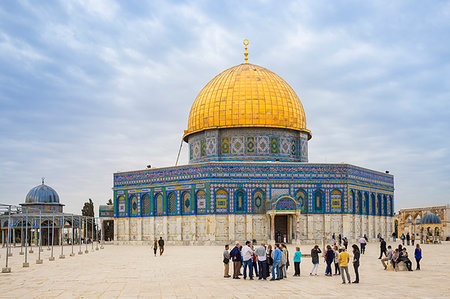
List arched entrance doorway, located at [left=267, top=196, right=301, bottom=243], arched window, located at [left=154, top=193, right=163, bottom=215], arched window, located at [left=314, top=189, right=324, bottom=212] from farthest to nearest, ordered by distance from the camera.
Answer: arched window, located at [left=154, top=193, right=163, bottom=215], arched window, located at [left=314, top=189, right=324, bottom=212], arched entrance doorway, located at [left=267, top=196, right=301, bottom=243]

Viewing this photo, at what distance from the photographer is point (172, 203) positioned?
46.7 metres

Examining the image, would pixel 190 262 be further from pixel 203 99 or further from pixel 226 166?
pixel 203 99

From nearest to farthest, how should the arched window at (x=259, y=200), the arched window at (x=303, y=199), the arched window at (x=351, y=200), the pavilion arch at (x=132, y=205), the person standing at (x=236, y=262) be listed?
the person standing at (x=236, y=262)
the arched window at (x=259, y=200)
the arched window at (x=303, y=199)
the arched window at (x=351, y=200)
the pavilion arch at (x=132, y=205)

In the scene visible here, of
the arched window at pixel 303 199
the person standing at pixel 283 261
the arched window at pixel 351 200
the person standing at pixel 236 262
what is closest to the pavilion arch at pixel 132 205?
the arched window at pixel 303 199

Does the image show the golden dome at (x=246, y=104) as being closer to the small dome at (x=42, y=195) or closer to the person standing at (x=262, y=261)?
the small dome at (x=42, y=195)

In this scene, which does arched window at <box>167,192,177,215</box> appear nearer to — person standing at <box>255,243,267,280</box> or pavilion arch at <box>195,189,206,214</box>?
pavilion arch at <box>195,189,206,214</box>

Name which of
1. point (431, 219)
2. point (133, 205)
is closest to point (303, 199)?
point (133, 205)

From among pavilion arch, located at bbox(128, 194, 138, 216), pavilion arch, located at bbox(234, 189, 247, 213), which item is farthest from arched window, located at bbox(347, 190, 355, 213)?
pavilion arch, located at bbox(128, 194, 138, 216)

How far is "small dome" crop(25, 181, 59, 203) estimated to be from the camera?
65.4 meters

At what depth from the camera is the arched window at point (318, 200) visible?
45.2 meters

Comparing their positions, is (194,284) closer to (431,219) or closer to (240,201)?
(240,201)

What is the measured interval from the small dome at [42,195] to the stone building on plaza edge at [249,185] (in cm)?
1871

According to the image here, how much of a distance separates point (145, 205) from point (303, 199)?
13.9 metres

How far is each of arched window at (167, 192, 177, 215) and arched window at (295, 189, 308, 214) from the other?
1018cm
